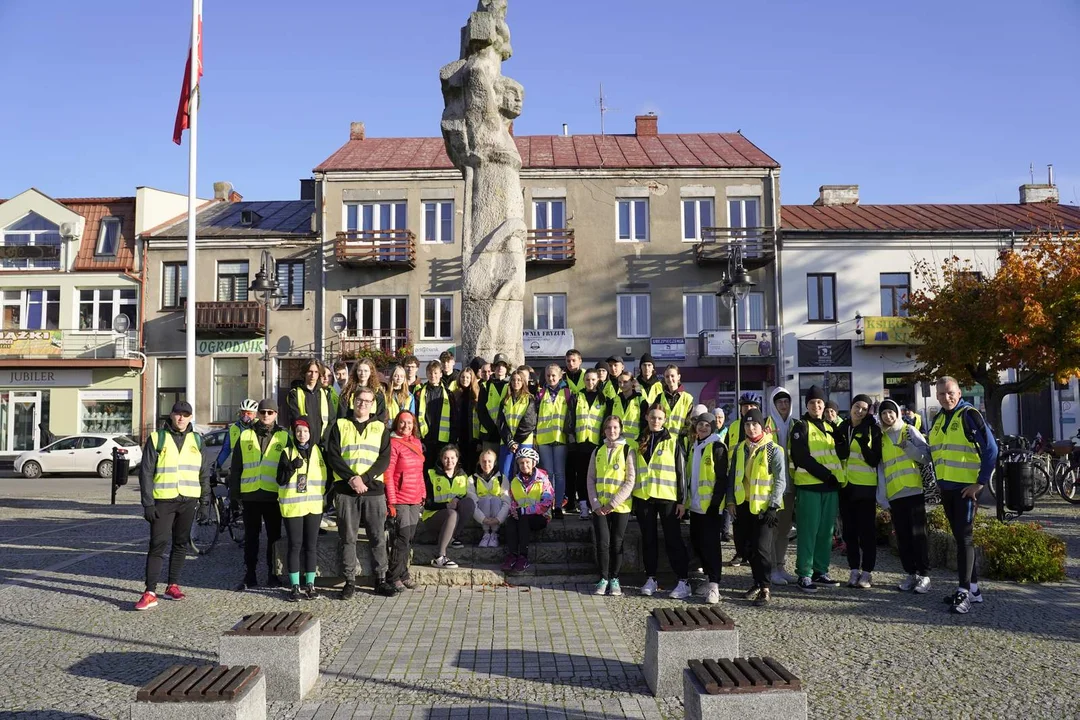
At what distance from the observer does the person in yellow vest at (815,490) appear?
7.76m

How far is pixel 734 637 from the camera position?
4.93 m

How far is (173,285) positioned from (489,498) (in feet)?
88.8

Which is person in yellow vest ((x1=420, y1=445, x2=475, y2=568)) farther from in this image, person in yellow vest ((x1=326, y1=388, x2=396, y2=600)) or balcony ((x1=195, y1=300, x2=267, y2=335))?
balcony ((x1=195, y1=300, x2=267, y2=335))

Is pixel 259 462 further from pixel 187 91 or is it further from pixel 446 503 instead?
pixel 187 91

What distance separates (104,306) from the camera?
3194 cm

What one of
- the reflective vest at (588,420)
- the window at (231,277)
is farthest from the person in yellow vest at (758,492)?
the window at (231,277)

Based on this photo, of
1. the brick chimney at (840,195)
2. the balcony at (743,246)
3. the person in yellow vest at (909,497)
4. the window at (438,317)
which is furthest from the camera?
the brick chimney at (840,195)

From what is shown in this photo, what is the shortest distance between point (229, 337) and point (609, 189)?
49.7ft

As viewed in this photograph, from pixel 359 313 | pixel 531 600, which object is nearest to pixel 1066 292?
pixel 531 600

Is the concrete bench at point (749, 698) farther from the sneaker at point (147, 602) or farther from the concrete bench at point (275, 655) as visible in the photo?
the sneaker at point (147, 602)

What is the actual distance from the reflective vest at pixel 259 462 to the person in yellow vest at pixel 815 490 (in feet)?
16.1

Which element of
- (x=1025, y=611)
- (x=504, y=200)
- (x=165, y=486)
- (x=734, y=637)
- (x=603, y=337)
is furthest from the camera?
(x=603, y=337)

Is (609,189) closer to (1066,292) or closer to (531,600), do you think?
(1066,292)

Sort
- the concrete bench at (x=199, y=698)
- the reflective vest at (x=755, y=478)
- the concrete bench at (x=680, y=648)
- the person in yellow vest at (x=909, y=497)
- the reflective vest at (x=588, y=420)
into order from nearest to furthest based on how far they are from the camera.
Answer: the concrete bench at (x=199, y=698)
the concrete bench at (x=680, y=648)
the reflective vest at (x=755, y=478)
the person in yellow vest at (x=909, y=497)
the reflective vest at (x=588, y=420)
